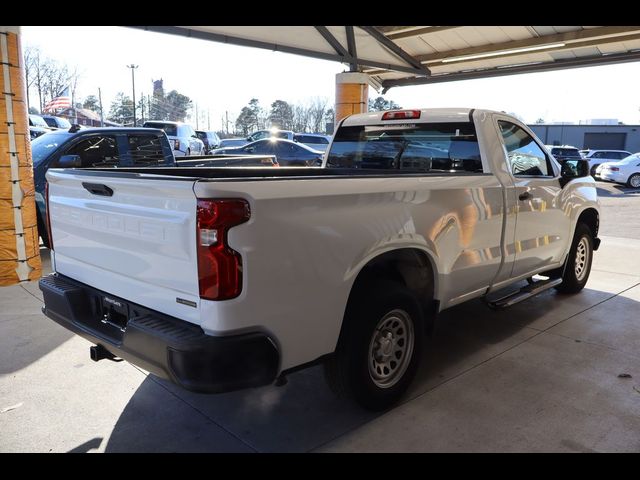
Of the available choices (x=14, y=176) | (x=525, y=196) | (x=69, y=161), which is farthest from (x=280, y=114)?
(x=525, y=196)

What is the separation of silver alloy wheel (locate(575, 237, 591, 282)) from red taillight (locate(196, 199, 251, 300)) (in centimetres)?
489

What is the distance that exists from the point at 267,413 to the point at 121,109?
86574 millimetres

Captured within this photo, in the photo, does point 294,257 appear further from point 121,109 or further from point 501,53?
point 121,109

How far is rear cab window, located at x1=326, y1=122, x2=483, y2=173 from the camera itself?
169 inches

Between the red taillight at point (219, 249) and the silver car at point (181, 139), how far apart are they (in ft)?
51.7

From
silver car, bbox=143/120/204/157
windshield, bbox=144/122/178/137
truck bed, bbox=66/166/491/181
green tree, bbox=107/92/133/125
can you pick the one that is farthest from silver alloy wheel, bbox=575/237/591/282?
green tree, bbox=107/92/133/125

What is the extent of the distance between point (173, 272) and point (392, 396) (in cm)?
170

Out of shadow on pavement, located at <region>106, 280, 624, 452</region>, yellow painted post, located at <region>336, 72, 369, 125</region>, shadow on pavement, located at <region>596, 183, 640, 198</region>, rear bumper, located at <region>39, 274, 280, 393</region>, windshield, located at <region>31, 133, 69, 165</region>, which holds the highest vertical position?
yellow painted post, located at <region>336, 72, 369, 125</region>

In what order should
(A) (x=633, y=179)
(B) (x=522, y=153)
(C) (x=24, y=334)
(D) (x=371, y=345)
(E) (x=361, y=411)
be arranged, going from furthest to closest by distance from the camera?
(A) (x=633, y=179) → (B) (x=522, y=153) → (C) (x=24, y=334) → (E) (x=361, y=411) → (D) (x=371, y=345)

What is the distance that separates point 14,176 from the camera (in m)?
6.10

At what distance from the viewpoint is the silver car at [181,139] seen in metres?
18.0

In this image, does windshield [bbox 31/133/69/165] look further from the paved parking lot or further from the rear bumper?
the rear bumper

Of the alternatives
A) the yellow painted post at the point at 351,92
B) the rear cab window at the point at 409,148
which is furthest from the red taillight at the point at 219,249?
the yellow painted post at the point at 351,92
